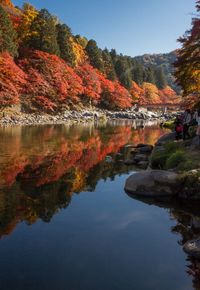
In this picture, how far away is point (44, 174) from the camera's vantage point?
1420 cm

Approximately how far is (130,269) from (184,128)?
12738mm

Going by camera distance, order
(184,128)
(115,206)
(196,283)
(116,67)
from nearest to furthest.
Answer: (196,283), (115,206), (184,128), (116,67)

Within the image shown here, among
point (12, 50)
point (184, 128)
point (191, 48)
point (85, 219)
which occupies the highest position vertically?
point (12, 50)

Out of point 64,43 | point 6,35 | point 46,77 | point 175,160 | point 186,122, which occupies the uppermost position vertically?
point 64,43

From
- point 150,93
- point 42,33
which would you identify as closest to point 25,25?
point 42,33

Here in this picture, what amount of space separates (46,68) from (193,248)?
4839cm

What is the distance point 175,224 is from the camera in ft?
29.8

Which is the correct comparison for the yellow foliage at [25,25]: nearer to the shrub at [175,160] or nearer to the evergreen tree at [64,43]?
the evergreen tree at [64,43]

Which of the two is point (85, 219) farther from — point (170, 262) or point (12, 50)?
point (12, 50)

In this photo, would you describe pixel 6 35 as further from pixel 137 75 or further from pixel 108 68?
pixel 137 75

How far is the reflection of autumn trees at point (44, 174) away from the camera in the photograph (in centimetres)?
972

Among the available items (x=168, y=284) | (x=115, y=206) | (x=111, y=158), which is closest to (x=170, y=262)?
(x=168, y=284)

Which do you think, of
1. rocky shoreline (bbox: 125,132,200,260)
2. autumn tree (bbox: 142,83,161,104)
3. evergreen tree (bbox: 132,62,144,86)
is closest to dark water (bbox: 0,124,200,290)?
rocky shoreline (bbox: 125,132,200,260)

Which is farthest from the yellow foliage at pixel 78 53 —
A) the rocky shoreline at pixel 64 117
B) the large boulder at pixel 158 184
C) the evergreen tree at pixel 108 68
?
the large boulder at pixel 158 184
